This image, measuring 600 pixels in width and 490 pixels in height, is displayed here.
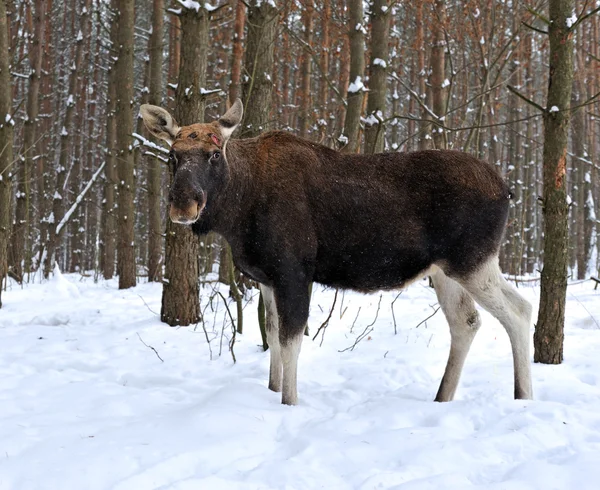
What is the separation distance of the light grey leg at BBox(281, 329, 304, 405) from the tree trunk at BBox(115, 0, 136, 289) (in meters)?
8.31

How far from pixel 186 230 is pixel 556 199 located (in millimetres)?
4309

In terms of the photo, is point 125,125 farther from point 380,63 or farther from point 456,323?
point 456,323

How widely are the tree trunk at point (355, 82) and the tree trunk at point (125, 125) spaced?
5.11 metres

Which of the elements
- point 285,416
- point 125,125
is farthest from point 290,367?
point 125,125

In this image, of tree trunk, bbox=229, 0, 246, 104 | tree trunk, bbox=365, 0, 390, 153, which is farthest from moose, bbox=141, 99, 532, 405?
tree trunk, bbox=229, 0, 246, 104

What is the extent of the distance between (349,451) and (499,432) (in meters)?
0.94

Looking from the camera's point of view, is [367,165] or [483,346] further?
[483,346]

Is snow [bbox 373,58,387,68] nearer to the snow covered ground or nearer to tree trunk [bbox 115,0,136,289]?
the snow covered ground

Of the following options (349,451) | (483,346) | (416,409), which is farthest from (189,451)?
(483,346)

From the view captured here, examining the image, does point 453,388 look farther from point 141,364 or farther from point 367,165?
point 141,364

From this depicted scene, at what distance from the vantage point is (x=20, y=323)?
739cm

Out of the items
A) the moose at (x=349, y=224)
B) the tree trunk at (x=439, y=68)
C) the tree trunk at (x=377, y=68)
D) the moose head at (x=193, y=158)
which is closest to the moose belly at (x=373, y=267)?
the moose at (x=349, y=224)

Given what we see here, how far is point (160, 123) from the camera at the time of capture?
440 cm

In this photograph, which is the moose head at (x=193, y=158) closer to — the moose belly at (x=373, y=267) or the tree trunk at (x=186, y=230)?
the moose belly at (x=373, y=267)
